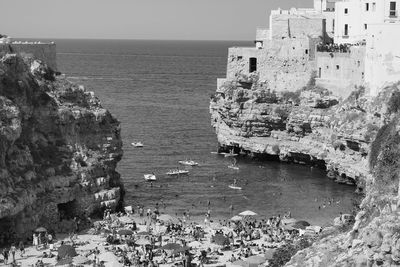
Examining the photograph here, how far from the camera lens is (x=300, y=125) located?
7694cm

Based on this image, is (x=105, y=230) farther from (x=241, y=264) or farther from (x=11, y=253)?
(x=241, y=264)

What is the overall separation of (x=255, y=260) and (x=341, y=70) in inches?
1328

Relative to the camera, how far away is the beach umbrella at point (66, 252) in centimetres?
4706

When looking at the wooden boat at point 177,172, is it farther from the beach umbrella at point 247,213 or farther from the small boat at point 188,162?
the beach umbrella at point 247,213

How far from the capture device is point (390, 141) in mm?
39781

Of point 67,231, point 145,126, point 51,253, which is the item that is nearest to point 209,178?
point 67,231

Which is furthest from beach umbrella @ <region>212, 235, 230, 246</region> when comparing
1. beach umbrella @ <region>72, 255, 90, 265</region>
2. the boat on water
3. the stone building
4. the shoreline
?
the boat on water

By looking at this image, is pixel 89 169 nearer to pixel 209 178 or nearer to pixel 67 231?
pixel 67 231

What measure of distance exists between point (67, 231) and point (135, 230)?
4495 mm

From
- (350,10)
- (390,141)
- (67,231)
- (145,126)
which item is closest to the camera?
(390,141)

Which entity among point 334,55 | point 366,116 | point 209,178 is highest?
point 334,55

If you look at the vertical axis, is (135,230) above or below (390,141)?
below

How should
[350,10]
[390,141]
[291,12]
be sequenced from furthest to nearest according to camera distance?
[291,12] → [350,10] → [390,141]

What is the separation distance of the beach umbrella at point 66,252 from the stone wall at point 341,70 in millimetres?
34036
